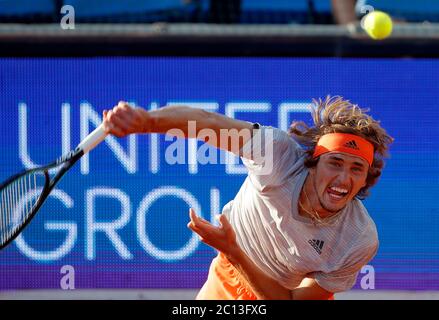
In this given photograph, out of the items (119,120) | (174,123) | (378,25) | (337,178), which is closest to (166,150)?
(378,25)

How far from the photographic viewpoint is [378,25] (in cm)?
471

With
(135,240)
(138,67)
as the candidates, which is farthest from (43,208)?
(138,67)

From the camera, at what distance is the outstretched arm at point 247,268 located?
10.6ft

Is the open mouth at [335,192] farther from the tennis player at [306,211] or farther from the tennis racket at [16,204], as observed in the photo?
the tennis racket at [16,204]

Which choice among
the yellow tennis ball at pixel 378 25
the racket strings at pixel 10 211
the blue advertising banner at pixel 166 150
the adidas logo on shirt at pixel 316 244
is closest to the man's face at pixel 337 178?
the adidas logo on shirt at pixel 316 244

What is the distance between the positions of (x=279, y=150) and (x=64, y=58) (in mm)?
1750

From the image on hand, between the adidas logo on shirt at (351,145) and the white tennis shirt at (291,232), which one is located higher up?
the adidas logo on shirt at (351,145)

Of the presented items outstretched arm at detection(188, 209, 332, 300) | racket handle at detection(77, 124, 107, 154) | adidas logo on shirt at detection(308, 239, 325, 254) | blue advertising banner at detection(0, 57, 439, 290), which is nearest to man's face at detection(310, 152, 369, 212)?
adidas logo on shirt at detection(308, 239, 325, 254)

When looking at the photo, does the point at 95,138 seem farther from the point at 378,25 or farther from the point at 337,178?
the point at 378,25

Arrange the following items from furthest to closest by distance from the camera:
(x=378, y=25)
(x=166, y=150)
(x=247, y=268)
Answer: (x=166, y=150)
(x=378, y=25)
(x=247, y=268)

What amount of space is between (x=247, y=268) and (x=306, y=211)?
12.3 inches

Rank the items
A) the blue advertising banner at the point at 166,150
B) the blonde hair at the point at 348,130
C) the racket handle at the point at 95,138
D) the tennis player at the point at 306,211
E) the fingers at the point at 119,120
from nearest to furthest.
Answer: the fingers at the point at 119,120, the racket handle at the point at 95,138, the tennis player at the point at 306,211, the blonde hair at the point at 348,130, the blue advertising banner at the point at 166,150

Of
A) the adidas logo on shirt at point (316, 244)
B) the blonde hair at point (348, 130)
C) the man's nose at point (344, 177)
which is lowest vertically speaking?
the adidas logo on shirt at point (316, 244)

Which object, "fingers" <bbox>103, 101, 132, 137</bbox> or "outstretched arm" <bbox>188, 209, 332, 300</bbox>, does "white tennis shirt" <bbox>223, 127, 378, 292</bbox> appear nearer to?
"outstretched arm" <bbox>188, 209, 332, 300</bbox>
